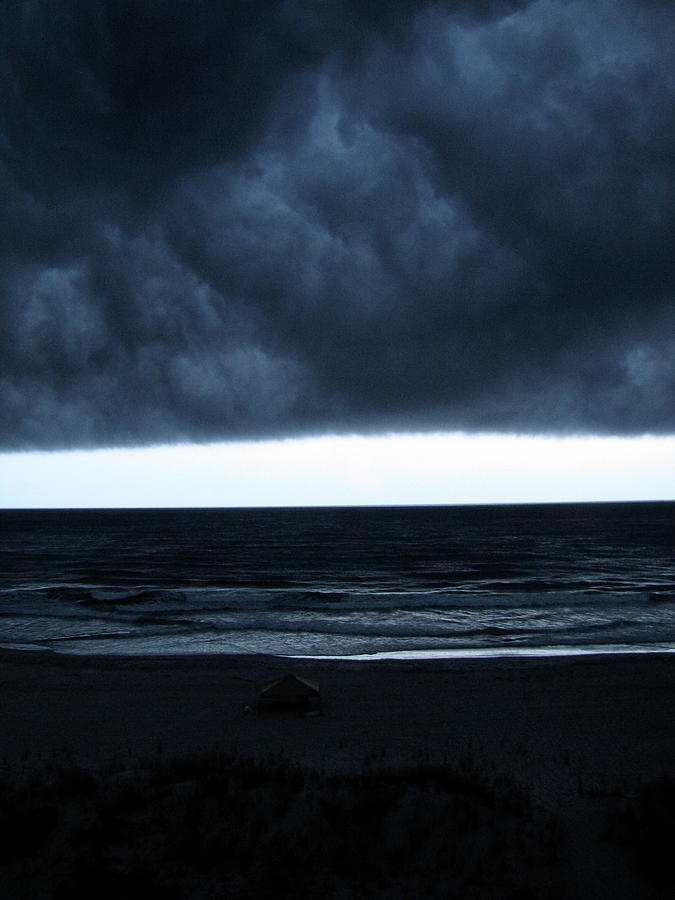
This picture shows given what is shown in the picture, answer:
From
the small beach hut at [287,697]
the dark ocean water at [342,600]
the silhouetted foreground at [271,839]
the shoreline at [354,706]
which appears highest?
the silhouetted foreground at [271,839]

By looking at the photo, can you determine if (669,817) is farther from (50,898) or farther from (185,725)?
(185,725)

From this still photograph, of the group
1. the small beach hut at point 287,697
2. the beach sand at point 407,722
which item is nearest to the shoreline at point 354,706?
the beach sand at point 407,722

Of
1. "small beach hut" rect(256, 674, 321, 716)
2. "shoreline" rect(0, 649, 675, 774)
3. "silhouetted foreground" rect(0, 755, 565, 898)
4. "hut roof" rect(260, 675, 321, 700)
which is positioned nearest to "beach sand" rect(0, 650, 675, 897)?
"shoreline" rect(0, 649, 675, 774)

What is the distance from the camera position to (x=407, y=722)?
1656 centimetres

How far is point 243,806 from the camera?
342 inches

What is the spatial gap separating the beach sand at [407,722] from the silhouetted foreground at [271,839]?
0.92 metres

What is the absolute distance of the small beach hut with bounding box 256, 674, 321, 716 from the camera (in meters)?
16.9

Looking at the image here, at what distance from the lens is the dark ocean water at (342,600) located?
3008cm

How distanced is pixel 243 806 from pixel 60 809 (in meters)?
2.54

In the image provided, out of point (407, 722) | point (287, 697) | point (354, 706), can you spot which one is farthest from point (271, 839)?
point (354, 706)

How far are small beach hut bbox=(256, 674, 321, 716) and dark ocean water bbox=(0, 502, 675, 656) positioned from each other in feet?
35.8

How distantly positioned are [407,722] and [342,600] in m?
26.8

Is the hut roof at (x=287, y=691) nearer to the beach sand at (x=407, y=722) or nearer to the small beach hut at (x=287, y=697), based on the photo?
the small beach hut at (x=287, y=697)

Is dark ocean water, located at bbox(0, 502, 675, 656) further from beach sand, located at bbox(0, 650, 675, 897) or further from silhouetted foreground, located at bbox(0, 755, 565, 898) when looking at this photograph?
silhouetted foreground, located at bbox(0, 755, 565, 898)
